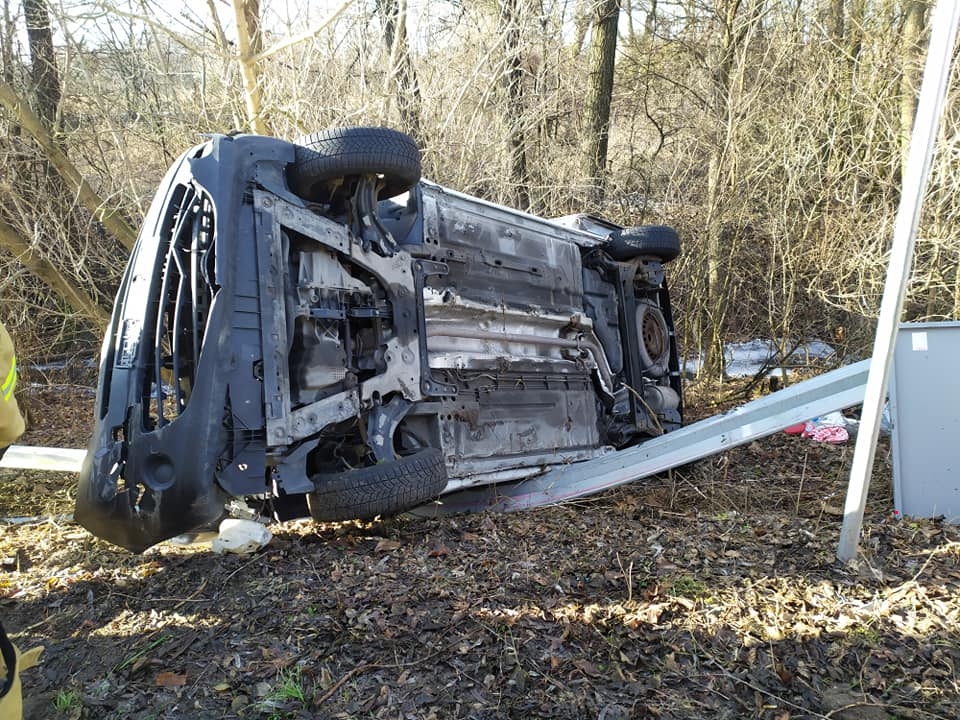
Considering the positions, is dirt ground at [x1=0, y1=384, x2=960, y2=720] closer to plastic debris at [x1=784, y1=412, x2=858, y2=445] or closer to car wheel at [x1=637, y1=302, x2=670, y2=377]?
car wheel at [x1=637, y1=302, x2=670, y2=377]

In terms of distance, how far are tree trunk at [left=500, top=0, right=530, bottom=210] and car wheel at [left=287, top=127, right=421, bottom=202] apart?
559cm

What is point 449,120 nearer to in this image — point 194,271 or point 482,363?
point 482,363

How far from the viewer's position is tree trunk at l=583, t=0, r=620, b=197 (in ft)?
32.5

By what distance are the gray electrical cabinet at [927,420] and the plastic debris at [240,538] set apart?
11.8 ft

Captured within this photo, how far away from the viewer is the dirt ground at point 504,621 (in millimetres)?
2408

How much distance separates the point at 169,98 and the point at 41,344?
3.17m

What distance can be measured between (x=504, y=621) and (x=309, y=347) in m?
1.68

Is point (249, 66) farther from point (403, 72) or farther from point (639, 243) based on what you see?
point (639, 243)

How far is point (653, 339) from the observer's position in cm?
636

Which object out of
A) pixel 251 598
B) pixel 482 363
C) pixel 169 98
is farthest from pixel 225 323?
pixel 169 98

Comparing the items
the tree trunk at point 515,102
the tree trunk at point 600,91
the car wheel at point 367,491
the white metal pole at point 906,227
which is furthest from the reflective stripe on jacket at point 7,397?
the tree trunk at point 600,91

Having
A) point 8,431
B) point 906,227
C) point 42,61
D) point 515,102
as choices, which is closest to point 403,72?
point 515,102

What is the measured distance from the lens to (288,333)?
3492mm

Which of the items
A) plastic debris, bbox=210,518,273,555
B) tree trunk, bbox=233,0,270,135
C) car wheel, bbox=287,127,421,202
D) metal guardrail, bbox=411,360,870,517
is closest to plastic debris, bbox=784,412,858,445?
metal guardrail, bbox=411,360,870,517
